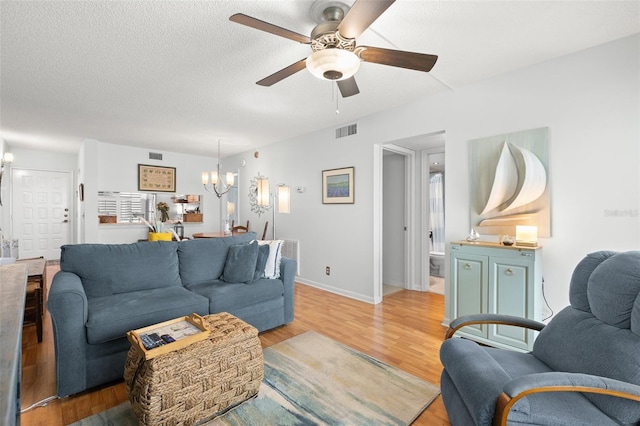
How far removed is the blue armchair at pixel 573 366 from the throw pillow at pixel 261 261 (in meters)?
1.92

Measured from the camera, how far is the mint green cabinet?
2.42 meters

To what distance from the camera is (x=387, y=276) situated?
508 centimetres

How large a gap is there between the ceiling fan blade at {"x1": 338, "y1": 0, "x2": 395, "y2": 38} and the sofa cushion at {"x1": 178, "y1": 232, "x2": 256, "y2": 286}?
2.42 metres

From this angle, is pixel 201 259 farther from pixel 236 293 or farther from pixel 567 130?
pixel 567 130

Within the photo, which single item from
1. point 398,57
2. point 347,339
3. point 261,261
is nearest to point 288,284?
point 261,261

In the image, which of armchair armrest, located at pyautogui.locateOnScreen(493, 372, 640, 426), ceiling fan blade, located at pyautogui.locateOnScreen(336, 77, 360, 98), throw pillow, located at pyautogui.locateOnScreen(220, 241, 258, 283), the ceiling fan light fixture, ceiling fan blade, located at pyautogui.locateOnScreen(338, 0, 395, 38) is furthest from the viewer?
throw pillow, located at pyautogui.locateOnScreen(220, 241, 258, 283)

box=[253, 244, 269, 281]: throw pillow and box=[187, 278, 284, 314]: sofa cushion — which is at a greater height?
box=[253, 244, 269, 281]: throw pillow

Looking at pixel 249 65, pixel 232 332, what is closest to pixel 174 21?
pixel 249 65

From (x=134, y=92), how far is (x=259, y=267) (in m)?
2.36

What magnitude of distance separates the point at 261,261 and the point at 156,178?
15.1 feet

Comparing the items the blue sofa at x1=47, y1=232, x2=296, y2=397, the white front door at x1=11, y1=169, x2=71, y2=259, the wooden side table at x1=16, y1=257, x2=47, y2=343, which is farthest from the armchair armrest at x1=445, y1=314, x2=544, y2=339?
the white front door at x1=11, y1=169, x2=71, y2=259

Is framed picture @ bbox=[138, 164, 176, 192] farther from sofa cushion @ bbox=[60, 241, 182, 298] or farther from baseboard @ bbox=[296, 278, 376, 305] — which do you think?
sofa cushion @ bbox=[60, 241, 182, 298]

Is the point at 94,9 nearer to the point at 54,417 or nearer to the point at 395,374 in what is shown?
the point at 54,417

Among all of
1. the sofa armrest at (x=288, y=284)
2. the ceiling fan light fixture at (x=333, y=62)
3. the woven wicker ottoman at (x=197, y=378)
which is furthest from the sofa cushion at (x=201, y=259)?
the ceiling fan light fixture at (x=333, y=62)
